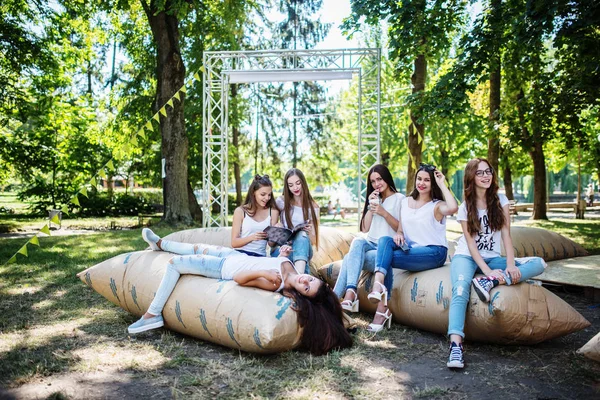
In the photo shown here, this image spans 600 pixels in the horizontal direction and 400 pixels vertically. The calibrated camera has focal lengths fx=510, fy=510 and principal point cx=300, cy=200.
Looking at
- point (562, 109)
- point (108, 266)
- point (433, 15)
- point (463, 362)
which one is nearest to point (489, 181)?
point (463, 362)

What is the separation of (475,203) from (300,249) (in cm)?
168

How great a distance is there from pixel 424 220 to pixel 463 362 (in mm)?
1389

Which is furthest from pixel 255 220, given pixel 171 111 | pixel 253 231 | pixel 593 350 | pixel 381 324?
pixel 171 111

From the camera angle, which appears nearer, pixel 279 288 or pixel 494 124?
pixel 279 288

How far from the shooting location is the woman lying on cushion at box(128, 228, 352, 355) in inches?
143

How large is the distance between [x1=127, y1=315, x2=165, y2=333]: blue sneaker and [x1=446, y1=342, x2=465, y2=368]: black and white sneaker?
2.24m

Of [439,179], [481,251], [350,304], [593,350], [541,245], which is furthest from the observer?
[541,245]

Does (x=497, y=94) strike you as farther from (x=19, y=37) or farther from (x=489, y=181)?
(x=19, y=37)

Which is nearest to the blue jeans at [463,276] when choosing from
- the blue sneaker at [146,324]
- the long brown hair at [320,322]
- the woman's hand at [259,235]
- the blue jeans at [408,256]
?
the blue jeans at [408,256]

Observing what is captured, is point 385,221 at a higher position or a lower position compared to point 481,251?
higher

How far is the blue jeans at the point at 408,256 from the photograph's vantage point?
436cm

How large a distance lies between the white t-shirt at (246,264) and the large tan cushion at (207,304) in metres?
0.13

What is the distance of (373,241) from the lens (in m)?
4.82

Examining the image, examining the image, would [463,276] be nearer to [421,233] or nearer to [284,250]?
[421,233]
